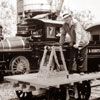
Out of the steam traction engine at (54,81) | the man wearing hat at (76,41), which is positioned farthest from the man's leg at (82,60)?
the steam traction engine at (54,81)

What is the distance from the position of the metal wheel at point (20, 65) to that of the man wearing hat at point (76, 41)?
16.6ft

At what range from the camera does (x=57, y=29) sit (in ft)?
44.9

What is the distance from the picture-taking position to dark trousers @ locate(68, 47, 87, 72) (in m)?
7.51

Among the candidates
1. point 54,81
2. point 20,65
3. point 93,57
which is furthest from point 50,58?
point 20,65

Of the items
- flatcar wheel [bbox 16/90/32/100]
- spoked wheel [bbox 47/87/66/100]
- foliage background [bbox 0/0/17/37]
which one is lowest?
flatcar wheel [bbox 16/90/32/100]

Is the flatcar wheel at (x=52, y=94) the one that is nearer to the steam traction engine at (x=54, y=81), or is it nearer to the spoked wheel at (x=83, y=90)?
the steam traction engine at (x=54, y=81)

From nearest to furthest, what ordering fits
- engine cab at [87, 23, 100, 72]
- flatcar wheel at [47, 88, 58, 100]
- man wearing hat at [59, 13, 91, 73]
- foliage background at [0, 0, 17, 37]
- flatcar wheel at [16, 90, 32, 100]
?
flatcar wheel at [47, 88, 58, 100] < man wearing hat at [59, 13, 91, 73] < flatcar wheel at [16, 90, 32, 100] < engine cab at [87, 23, 100, 72] < foliage background at [0, 0, 17, 37]

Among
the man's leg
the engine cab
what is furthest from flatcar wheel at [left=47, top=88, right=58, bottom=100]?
the engine cab

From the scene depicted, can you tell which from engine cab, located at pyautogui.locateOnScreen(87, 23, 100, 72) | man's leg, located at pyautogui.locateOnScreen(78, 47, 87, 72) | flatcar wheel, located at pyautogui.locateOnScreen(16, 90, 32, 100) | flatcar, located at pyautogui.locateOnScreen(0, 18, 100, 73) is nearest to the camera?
flatcar wheel, located at pyautogui.locateOnScreen(16, 90, 32, 100)

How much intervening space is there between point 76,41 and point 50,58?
4.08 ft

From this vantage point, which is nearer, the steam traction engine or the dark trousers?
the steam traction engine

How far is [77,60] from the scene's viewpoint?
24.9ft

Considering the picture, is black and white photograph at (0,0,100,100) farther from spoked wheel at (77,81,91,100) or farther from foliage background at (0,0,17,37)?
foliage background at (0,0,17,37)

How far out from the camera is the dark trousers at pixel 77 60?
7.51 meters
